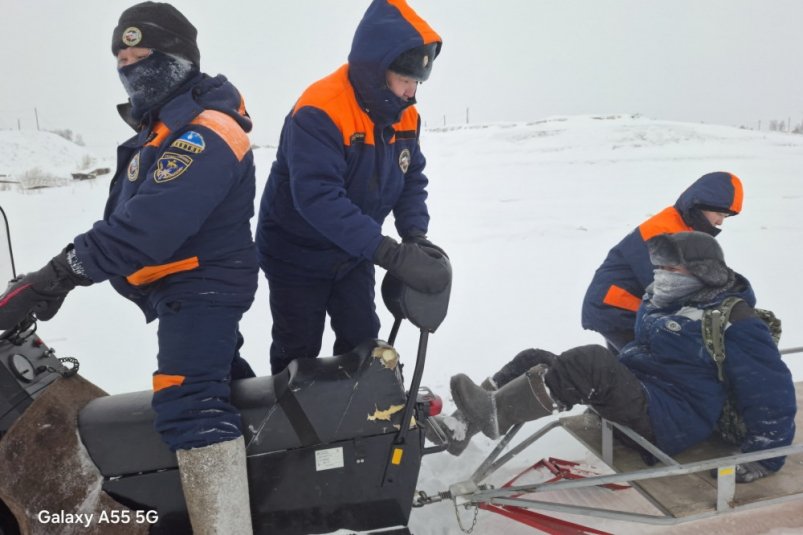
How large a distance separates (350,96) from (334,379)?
1026 millimetres

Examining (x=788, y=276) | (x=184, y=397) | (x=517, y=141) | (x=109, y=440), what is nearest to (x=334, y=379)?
(x=184, y=397)

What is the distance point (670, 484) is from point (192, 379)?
1.77 meters

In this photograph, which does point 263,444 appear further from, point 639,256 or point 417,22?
point 639,256

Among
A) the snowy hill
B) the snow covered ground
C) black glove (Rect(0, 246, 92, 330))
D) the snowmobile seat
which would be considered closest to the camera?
black glove (Rect(0, 246, 92, 330))

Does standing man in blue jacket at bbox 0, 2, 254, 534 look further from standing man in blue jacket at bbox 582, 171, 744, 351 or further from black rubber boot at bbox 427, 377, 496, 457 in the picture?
standing man in blue jacket at bbox 582, 171, 744, 351

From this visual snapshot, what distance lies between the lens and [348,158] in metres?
2.26

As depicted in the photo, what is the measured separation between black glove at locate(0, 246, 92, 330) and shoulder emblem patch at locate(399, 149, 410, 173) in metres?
1.28

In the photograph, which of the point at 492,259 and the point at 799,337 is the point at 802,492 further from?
the point at 492,259

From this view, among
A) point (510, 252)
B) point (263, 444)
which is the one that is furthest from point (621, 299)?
point (510, 252)

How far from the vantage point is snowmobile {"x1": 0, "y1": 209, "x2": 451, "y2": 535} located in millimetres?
1894

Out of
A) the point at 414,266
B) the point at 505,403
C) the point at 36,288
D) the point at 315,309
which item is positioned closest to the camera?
the point at 36,288

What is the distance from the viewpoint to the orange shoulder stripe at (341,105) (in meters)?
2.17

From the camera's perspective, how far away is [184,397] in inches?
72.8

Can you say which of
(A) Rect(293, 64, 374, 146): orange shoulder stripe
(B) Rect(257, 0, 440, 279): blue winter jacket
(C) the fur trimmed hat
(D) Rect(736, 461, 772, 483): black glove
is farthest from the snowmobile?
(D) Rect(736, 461, 772, 483): black glove
